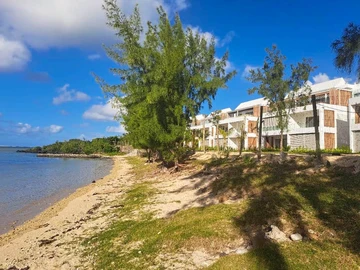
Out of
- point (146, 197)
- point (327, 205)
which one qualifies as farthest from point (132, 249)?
point (146, 197)

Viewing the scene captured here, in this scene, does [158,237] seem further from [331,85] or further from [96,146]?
[96,146]

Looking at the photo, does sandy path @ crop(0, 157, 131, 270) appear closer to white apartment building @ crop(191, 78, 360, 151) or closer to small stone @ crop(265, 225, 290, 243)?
small stone @ crop(265, 225, 290, 243)

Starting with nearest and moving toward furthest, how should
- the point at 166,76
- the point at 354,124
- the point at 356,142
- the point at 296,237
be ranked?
the point at 296,237, the point at 166,76, the point at 356,142, the point at 354,124

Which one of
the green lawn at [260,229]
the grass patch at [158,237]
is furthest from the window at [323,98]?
the grass patch at [158,237]

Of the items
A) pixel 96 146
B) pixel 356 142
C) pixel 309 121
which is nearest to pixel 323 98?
pixel 309 121

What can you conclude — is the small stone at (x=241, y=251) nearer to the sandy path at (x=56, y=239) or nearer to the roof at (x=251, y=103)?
the sandy path at (x=56, y=239)

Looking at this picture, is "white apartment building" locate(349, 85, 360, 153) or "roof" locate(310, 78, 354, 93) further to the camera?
"roof" locate(310, 78, 354, 93)

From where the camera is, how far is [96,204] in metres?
15.2

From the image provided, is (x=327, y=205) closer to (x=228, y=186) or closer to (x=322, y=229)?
(x=322, y=229)

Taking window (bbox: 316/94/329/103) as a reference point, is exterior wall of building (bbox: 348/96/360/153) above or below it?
below

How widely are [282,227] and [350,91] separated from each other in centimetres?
4176

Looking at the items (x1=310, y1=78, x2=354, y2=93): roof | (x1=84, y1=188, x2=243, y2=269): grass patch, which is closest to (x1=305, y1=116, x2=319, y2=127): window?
(x1=310, y1=78, x2=354, y2=93): roof

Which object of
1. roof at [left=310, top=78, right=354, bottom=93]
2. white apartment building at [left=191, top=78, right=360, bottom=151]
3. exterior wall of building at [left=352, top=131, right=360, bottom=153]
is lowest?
exterior wall of building at [left=352, top=131, right=360, bottom=153]

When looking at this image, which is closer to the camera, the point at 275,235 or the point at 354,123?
the point at 275,235
